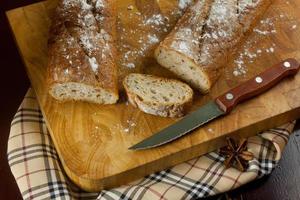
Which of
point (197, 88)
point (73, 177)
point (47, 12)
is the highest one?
point (47, 12)

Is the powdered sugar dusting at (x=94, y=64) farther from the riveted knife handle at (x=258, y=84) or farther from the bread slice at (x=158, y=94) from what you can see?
the riveted knife handle at (x=258, y=84)

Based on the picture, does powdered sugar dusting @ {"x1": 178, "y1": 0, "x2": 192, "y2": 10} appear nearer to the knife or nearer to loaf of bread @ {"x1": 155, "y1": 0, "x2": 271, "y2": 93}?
loaf of bread @ {"x1": 155, "y1": 0, "x2": 271, "y2": 93}

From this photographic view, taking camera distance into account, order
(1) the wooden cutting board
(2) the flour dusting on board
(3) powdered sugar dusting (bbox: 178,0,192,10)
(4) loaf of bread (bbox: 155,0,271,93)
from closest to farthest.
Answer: (1) the wooden cutting board → (4) loaf of bread (bbox: 155,0,271,93) → (2) the flour dusting on board → (3) powdered sugar dusting (bbox: 178,0,192,10)

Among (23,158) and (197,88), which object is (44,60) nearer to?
(23,158)

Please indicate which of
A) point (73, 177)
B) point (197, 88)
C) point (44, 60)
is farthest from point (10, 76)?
point (197, 88)

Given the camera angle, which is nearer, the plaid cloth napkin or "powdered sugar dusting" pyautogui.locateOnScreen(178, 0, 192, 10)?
the plaid cloth napkin

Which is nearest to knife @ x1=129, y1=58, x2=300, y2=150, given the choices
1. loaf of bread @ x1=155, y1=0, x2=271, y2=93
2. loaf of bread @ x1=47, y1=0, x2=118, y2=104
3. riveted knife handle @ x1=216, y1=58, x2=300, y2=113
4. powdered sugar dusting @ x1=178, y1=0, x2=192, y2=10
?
riveted knife handle @ x1=216, y1=58, x2=300, y2=113

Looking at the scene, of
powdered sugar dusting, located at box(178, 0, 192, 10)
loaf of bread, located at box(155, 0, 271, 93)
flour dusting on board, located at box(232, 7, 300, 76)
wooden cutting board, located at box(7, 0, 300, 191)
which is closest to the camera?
wooden cutting board, located at box(7, 0, 300, 191)
